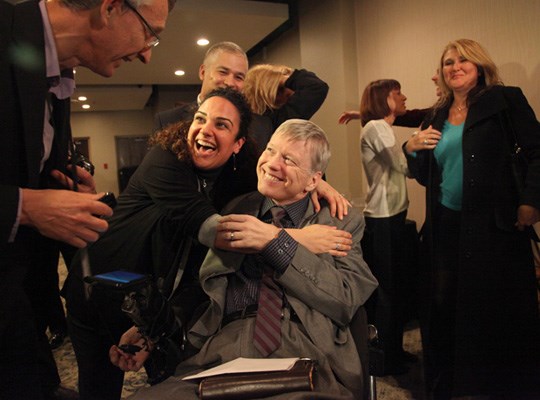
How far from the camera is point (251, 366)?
1.19m

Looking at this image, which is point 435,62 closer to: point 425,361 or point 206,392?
point 425,361

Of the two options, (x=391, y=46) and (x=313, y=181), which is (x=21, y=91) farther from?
(x=391, y=46)

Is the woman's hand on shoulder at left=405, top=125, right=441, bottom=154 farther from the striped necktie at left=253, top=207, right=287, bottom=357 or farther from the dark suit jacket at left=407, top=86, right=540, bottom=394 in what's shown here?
the striped necktie at left=253, top=207, right=287, bottom=357

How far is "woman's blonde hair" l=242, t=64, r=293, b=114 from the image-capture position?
238 centimetres

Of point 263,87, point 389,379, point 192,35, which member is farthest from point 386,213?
point 192,35

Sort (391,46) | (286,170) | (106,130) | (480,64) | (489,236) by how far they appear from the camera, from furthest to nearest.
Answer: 1. (106,130)
2. (391,46)
3. (480,64)
4. (489,236)
5. (286,170)

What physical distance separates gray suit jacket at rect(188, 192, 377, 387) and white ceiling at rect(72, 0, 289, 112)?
3792 millimetres

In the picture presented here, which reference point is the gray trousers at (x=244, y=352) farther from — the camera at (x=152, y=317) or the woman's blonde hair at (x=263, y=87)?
the woman's blonde hair at (x=263, y=87)

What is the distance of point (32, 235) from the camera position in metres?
1.22

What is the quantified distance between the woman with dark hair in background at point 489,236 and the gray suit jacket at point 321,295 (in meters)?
0.90

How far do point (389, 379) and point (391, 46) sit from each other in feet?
9.44

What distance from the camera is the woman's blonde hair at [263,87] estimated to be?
2.38 m

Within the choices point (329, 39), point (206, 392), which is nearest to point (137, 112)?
point (329, 39)

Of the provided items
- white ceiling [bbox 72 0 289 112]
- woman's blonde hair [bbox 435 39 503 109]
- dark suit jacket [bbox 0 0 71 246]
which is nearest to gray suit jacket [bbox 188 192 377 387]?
dark suit jacket [bbox 0 0 71 246]
